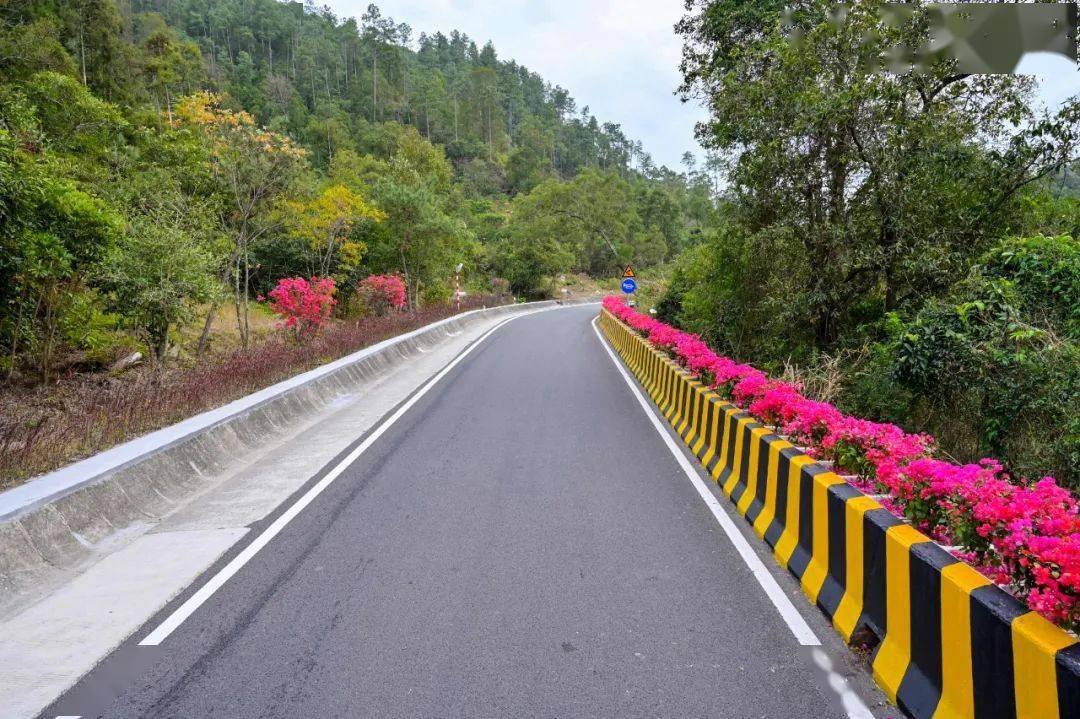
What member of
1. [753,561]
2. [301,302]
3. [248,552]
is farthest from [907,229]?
[301,302]

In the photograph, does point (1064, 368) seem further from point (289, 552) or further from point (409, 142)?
point (409, 142)

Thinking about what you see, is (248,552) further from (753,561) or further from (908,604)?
(908,604)

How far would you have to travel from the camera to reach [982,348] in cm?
776

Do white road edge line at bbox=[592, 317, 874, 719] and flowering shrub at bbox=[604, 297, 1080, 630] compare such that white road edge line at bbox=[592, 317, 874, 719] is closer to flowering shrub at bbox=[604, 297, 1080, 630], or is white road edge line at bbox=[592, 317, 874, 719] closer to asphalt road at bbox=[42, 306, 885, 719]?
asphalt road at bbox=[42, 306, 885, 719]

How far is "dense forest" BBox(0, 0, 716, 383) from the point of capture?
487 inches

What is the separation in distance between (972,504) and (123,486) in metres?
6.34

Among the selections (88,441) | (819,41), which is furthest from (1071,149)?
(88,441)

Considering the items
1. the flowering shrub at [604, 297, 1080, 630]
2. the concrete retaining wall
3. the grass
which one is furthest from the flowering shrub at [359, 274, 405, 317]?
the flowering shrub at [604, 297, 1080, 630]

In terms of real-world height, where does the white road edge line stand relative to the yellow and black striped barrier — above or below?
below

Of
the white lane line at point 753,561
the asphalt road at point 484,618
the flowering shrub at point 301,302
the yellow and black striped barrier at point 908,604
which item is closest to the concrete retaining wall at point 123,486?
the asphalt road at point 484,618

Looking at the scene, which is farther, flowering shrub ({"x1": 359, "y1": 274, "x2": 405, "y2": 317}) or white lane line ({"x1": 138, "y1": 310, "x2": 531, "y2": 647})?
flowering shrub ({"x1": 359, "y1": 274, "x2": 405, "y2": 317})

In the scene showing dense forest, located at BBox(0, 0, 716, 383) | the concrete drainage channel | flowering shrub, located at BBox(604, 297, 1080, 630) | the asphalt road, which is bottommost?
the asphalt road

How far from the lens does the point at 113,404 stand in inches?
311

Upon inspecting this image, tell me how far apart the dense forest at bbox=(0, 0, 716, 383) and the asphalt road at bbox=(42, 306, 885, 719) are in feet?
23.1
